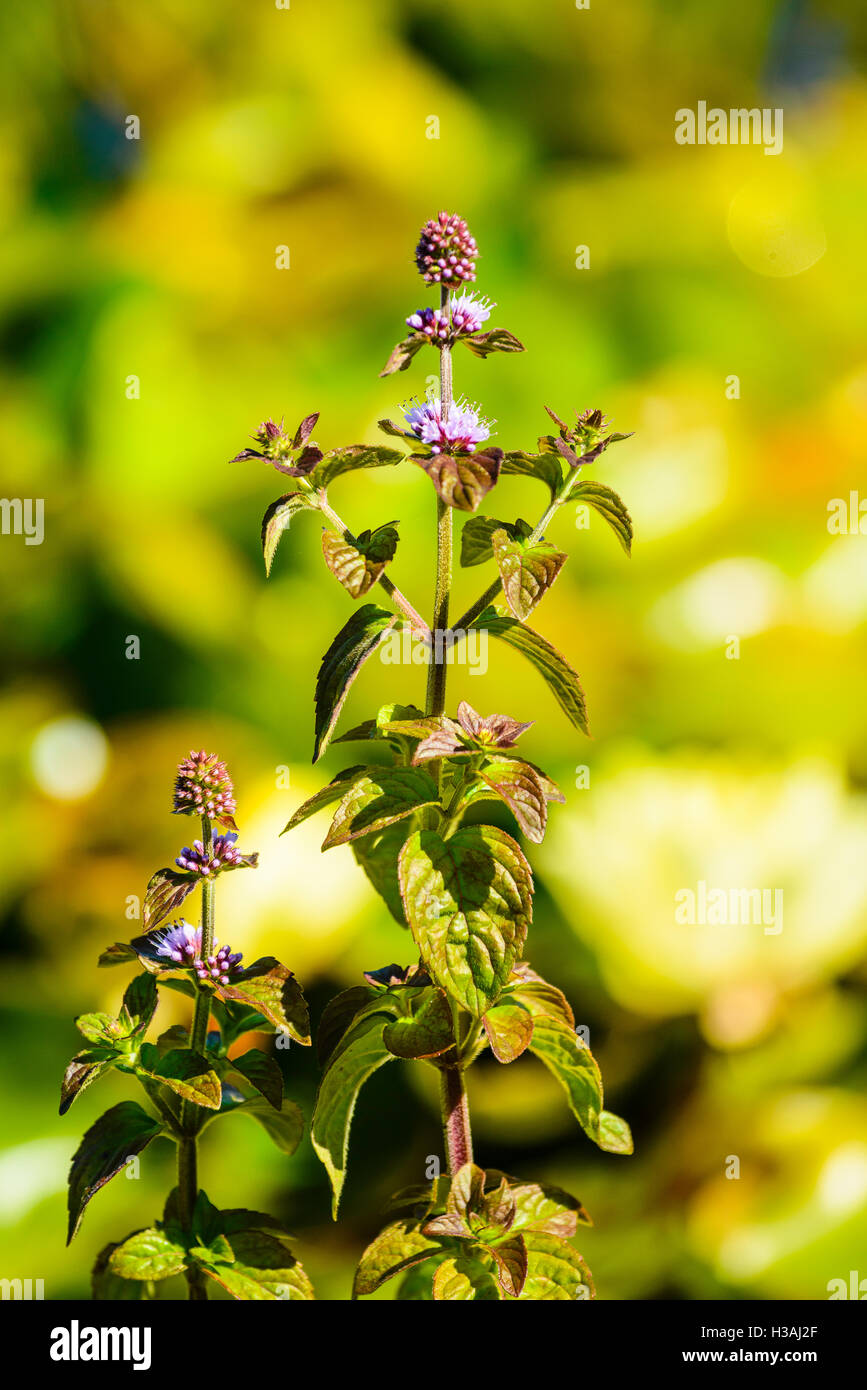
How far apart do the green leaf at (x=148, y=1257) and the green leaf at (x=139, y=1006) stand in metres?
0.13

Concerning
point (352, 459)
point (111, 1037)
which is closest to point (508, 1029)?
point (111, 1037)

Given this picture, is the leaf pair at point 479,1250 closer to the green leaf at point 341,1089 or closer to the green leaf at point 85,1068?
the green leaf at point 341,1089

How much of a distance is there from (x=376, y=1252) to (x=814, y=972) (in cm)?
61

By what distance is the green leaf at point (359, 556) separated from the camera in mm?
689

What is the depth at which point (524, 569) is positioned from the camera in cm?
70

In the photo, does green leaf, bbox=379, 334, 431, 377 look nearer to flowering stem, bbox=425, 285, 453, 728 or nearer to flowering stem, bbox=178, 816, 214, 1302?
flowering stem, bbox=425, 285, 453, 728

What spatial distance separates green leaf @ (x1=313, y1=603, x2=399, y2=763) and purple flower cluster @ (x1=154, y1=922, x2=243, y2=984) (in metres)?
0.17

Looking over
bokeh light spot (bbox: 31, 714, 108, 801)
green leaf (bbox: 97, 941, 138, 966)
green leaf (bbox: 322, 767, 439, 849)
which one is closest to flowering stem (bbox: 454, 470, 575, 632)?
green leaf (bbox: 322, 767, 439, 849)

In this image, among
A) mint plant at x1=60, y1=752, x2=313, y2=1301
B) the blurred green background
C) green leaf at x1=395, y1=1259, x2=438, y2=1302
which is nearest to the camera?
mint plant at x1=60, y1=752, x2=313, y2=1301

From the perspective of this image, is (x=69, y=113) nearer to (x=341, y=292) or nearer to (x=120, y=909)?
(x=341, y=292)

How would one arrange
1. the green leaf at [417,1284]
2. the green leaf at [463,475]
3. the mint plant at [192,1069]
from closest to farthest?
the green leaf at [463,475], the mint plant at [192,1069], the green leaf at [417,1284]

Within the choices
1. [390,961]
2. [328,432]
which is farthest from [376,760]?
[328,432]

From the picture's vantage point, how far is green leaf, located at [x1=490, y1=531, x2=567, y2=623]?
0.68 metres

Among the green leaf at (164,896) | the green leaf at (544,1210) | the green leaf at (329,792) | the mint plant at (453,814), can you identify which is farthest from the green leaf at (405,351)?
the green leaf at (544,1210)
